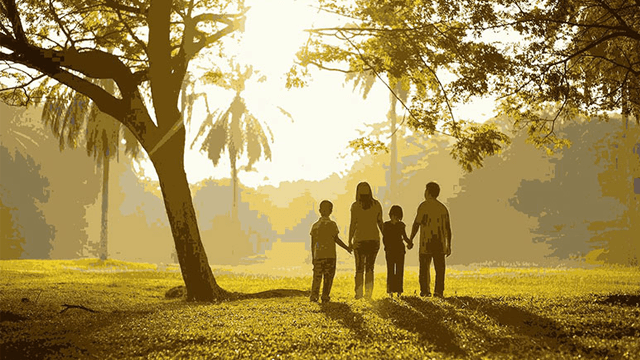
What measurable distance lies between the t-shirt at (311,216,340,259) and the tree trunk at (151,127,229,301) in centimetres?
390

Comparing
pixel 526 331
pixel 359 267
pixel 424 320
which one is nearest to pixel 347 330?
pixel 424 320

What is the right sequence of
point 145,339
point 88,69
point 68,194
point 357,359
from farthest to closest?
point 68,194
point 88,69
point 145,339
point 357,359

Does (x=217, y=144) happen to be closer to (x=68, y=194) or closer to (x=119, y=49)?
(x=68, y=194)

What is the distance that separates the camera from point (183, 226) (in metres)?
14.9

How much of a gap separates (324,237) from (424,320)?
3.14 metres

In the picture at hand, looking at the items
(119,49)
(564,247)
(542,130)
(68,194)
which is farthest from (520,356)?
(68,194)

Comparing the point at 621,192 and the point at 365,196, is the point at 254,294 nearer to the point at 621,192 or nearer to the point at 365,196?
the point at 365,196

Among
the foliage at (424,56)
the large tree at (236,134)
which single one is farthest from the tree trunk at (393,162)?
the foliage at (424,56)

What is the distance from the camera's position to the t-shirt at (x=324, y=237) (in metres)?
12.0

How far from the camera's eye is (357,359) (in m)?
7.30

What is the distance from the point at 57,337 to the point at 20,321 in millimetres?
1826

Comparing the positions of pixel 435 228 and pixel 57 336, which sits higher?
pixel 435 228

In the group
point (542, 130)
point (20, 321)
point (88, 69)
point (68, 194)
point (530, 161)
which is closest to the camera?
point (20, 321)

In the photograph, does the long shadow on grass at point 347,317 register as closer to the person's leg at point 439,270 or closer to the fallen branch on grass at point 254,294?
the person's leg at point 439,270
